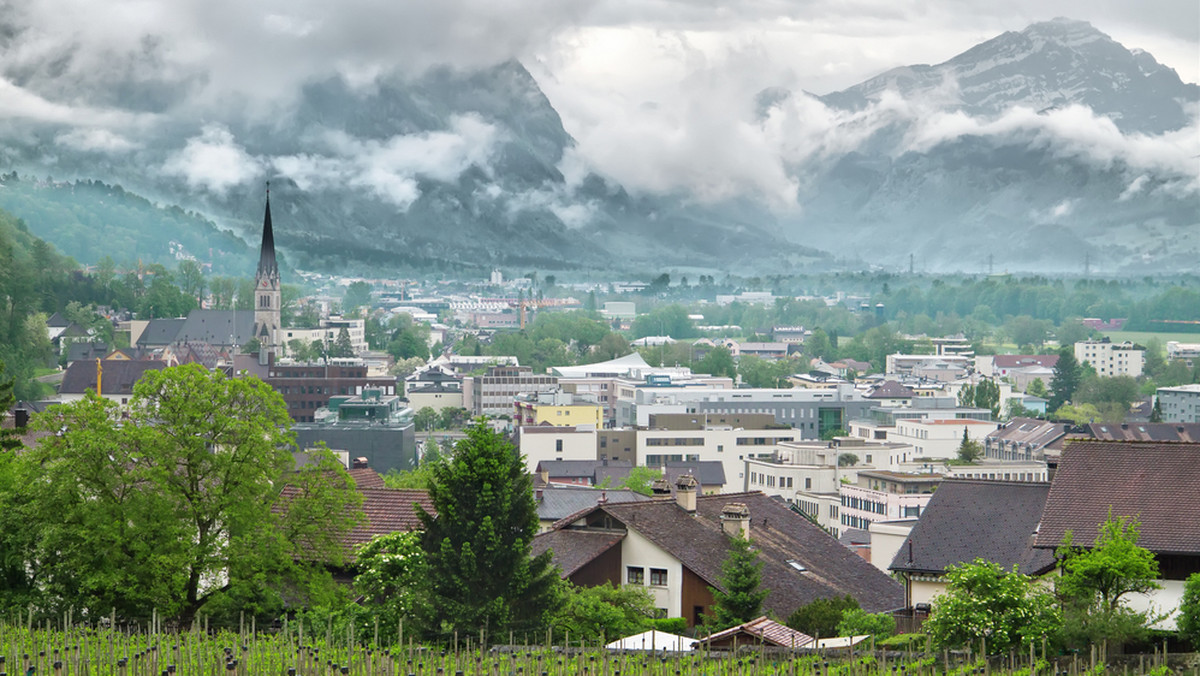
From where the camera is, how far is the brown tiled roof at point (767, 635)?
24.9 metres

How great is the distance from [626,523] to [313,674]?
515 inches

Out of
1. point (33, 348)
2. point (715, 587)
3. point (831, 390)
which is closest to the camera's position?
point (715, 587)

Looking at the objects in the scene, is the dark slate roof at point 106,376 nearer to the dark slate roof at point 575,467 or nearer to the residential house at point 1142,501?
the dark slate roof at point 575,467

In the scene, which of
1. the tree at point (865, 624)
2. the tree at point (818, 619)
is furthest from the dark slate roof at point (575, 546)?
the tree at point (865, 624)

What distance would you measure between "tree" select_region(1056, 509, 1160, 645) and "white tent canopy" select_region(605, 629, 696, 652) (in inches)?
204

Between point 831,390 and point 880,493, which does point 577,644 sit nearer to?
point 880,493

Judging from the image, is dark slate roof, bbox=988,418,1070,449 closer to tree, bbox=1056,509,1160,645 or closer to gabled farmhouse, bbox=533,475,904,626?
→ gabled farmhouse, bbox=533,475,904,626

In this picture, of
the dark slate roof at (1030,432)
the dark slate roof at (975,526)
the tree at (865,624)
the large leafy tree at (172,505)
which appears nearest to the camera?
the large leafy tree at (172,505)

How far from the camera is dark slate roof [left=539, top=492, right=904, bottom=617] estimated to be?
32.2 metres

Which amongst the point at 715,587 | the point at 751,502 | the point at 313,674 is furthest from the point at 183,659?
the point at 751,502

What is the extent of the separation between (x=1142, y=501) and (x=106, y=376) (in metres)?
114

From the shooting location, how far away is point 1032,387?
18688 centimetres

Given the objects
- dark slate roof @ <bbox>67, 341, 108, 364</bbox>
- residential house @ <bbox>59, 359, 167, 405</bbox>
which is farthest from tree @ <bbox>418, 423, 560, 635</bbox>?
dark slate roof @ <bbox>67, 341, 108, 364</bbox>

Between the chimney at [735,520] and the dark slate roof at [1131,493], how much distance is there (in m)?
10.2
